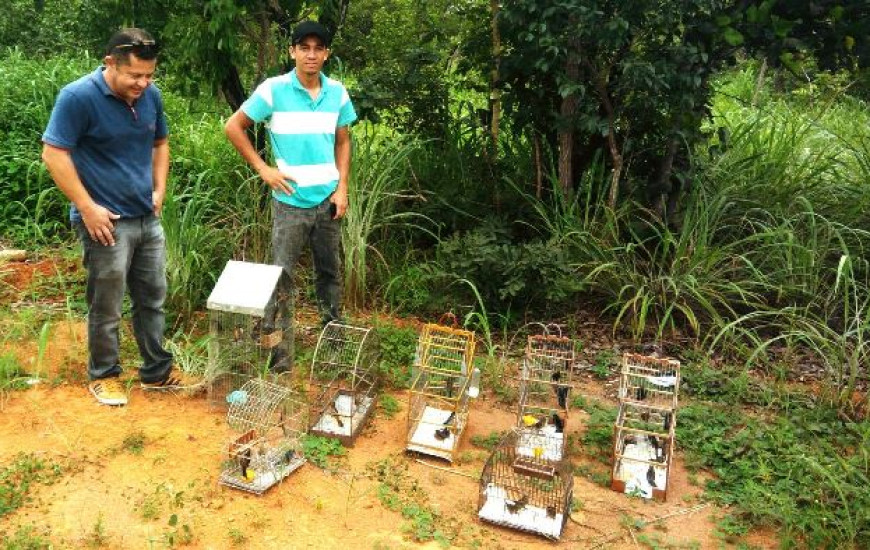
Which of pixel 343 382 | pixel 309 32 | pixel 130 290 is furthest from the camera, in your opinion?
pixel 343 382

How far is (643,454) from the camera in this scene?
145 inches

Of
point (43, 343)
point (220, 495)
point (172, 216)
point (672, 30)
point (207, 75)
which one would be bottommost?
point (220, 495)

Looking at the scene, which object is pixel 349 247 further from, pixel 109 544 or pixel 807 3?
pixel 807 3

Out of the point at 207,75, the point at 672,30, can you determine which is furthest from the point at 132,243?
the point at 672,30

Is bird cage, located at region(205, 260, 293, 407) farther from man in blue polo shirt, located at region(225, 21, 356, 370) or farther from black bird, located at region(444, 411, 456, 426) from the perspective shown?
black bird, located at region(444, 411, 456, 426)

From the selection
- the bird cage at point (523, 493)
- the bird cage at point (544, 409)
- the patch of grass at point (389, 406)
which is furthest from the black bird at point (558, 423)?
the patch of grass at point (389, 406)

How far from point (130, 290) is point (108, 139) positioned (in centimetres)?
85

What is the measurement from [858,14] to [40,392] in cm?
556

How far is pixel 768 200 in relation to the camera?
225 inches

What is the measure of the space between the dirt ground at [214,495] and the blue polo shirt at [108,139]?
1.05 metres

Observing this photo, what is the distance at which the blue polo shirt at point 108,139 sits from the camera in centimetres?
330

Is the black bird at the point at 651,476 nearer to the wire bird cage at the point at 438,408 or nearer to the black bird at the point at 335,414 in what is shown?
the wire bird cage at the point at 438,408

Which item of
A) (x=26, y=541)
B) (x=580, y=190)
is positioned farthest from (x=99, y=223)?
(x=580, y=190)

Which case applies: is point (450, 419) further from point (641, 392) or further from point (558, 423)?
point (641, 392)
